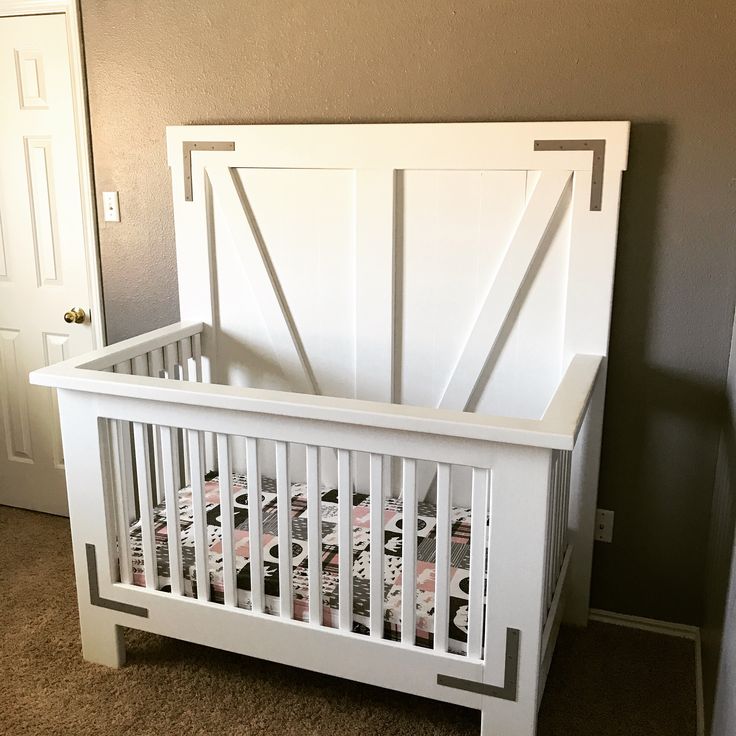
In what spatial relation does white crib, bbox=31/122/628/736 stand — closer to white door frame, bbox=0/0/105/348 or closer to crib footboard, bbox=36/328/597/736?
crib footboard, bbox=36/328/597/736

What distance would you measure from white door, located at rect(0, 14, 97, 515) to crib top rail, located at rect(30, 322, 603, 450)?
0.90 metres

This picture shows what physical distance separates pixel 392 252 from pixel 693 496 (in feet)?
3.67

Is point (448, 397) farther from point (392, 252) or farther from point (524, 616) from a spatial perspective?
point (524, 616)

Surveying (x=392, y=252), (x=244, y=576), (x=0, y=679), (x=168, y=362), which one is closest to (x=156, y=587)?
(x=244, y=576)

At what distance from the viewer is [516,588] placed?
5.72ft

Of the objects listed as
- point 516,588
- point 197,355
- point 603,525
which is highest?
point 197,355

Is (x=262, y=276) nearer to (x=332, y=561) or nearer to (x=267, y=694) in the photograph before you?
(x=332, y=561)

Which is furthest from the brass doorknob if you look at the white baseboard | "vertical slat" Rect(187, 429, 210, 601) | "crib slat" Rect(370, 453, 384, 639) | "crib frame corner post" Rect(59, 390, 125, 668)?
the white baseboard

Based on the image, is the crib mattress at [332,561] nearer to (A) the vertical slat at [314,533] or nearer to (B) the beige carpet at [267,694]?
(A) the vertical slat at [314,533]

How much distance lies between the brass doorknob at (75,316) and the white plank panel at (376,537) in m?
1.60

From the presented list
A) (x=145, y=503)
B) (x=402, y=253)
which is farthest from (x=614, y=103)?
(x=145, y=503)

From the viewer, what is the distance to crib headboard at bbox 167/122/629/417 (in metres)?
2.22

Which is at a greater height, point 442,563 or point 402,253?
point 402,253

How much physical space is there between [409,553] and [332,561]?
0.39 metres
